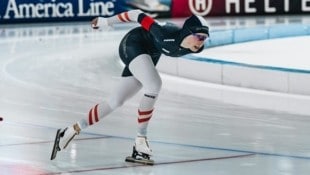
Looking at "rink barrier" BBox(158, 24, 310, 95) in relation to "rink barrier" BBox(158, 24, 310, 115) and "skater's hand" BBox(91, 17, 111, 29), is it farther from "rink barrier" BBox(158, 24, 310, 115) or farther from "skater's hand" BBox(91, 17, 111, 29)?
"skater's hand" BBox(91, 17, 111, 29)

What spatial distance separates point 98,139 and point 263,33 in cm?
971

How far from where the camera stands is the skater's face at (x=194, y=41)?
5562 millimetres

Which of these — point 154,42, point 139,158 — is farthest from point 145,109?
point 154,42

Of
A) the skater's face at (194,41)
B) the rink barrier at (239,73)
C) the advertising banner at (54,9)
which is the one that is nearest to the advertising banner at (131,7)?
the advertising banner at (54,9)

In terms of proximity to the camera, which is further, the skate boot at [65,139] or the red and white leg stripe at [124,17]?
the skate boot at [65,139]

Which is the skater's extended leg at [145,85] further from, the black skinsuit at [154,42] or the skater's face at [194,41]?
the skater's face at [194,41]

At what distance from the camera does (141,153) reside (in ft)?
19.1

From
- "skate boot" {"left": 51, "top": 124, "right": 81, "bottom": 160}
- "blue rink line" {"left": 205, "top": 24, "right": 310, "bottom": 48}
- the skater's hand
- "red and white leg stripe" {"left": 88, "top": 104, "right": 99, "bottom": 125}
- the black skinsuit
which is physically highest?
the skater's hand

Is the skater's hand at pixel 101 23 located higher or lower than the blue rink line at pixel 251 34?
higher

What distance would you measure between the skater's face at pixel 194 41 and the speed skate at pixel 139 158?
2.71 ft

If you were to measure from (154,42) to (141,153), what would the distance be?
30.7 inches

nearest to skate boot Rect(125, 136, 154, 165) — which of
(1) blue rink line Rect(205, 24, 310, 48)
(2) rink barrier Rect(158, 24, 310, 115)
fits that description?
(2) rink barrier Rect(158, 24, 310, 115)

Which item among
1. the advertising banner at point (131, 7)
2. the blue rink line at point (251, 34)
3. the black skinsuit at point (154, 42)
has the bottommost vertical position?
the advertising banner at point (131, 7)

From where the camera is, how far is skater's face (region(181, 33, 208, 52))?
5562mm
